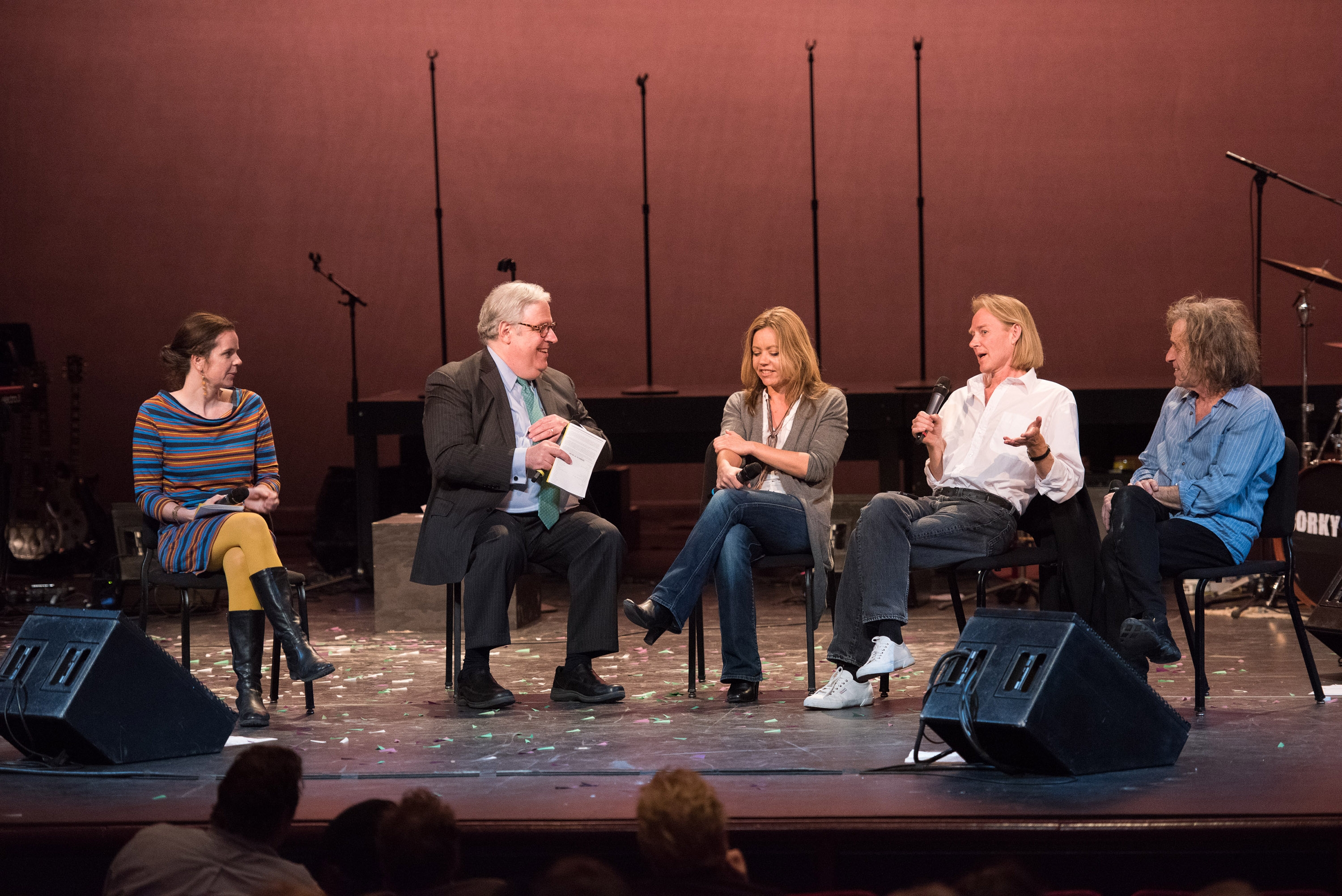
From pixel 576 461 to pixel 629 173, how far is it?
463cm

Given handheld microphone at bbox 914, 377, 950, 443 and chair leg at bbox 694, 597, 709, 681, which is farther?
chair leg at bbox 694, 597, 709, 681

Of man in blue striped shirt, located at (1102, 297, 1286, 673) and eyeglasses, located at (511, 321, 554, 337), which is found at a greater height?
eyeglasses, located at (511, 321, 554, 337)

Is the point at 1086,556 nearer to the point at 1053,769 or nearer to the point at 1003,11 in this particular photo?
the point at 1053,769

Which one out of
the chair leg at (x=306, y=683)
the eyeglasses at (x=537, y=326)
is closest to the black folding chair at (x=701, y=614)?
the eyeglasses at (x=537, y=326)

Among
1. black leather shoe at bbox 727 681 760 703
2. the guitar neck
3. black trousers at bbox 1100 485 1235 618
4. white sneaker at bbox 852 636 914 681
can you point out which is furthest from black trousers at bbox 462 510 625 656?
the guitar neck

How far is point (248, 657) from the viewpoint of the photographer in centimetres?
361

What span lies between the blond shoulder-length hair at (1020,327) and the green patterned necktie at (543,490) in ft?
4.08

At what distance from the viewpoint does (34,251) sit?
8.02m

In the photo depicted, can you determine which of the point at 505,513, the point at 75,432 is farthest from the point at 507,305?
the point at 75,432

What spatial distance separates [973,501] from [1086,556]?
317mm

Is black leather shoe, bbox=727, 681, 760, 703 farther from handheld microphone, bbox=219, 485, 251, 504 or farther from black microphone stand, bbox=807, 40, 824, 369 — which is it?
black microphone stand, bbox=807, 40, 824, 369

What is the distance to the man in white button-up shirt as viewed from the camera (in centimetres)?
360

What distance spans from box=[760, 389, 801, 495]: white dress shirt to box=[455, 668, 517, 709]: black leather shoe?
89 centimetres

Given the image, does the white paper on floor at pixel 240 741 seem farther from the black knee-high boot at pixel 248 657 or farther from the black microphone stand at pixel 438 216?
the black microphone stand at pixel 438 216
